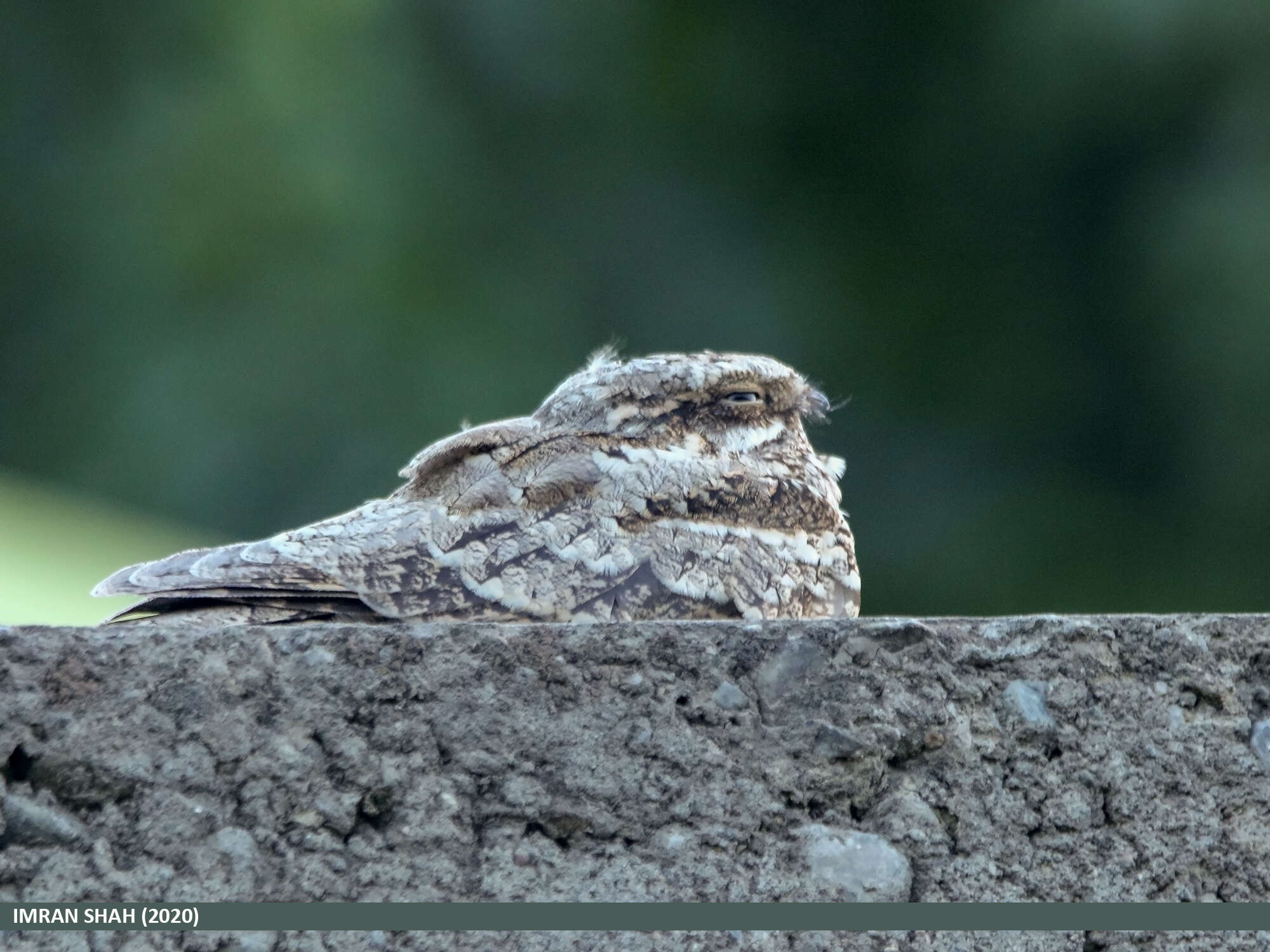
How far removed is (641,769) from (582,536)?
0.79 metres

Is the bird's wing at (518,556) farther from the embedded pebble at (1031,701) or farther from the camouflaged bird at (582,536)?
the embedded pebble at (1031,701)

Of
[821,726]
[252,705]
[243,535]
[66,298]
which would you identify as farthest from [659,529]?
[66,298]

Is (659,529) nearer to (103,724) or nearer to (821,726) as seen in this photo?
(821,726)

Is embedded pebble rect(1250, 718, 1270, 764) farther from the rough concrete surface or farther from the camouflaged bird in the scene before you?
the camouflaged bird

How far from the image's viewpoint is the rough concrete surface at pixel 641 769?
193 cm

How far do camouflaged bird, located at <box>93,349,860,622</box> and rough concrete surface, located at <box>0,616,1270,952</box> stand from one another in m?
0.56

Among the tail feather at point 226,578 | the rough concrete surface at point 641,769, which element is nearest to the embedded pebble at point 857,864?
the rough concrete surface at point 641,769

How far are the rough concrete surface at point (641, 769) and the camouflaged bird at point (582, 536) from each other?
56 centimetres

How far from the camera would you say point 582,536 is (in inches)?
108

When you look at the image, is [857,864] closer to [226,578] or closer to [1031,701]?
[1031,701]

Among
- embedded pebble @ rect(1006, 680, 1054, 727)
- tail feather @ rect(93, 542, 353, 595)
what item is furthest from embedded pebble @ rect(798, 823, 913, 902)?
tail feather @ rect(93, 542, 353, 595)

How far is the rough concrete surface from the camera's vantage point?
193 cm

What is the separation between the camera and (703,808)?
2004 millimetres

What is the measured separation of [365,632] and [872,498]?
1059 centimetres
